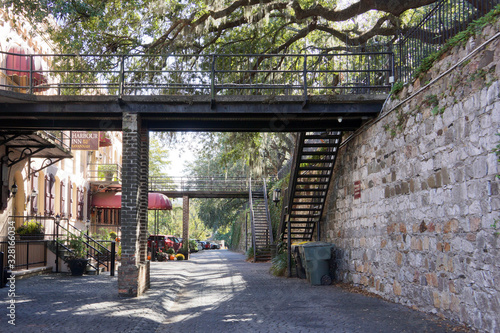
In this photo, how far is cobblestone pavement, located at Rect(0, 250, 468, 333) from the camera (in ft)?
26.3

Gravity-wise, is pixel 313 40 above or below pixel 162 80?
above

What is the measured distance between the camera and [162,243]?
30.6 metres

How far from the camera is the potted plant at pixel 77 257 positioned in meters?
17.2

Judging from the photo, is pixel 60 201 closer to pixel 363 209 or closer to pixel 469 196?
pixel 363 209

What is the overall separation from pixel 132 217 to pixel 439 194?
702 centimetres

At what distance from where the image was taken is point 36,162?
19875 millimetres

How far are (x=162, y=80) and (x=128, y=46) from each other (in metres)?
1.52

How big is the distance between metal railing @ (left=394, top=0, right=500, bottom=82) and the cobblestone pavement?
4871 millimetres

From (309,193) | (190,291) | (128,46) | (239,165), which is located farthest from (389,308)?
(239,165)

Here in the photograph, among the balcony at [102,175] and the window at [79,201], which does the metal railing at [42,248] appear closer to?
the window at [79,201]

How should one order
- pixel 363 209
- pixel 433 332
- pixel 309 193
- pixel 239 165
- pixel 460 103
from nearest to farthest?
1. pixel 433 332
2. pixel 460 103
3. pixel 363 209
4. pixel 309 193
5. pixel 239 165

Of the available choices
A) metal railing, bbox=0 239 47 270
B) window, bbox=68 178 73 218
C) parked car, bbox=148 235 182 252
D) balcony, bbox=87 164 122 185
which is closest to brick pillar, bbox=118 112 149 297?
metal railing, bbox=0 239 47 270

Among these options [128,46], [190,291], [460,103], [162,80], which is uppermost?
[128,46]

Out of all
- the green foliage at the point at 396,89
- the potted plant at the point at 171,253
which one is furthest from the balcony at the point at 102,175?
the green foliage at the point at 396,89
